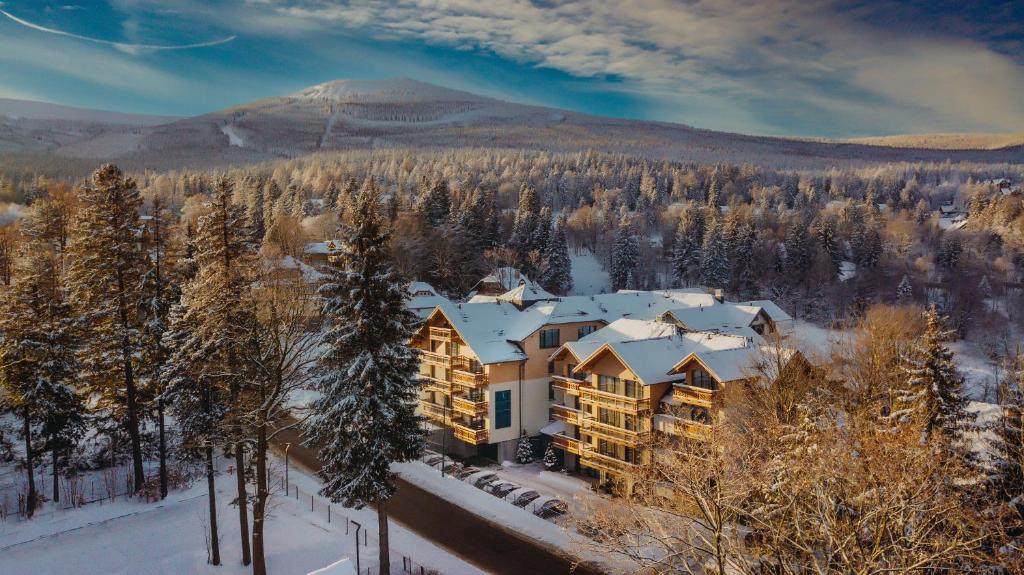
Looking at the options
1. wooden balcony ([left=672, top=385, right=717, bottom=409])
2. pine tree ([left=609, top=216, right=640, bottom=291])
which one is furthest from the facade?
pine tree ([left=609, top=216, right=640, bottom=291])

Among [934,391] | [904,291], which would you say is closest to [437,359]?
[934,391]

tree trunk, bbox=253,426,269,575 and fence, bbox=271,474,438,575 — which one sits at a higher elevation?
tree trunk, bbox=253,426,269,575

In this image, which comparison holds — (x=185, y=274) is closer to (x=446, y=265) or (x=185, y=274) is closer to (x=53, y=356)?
(x=53, y=356)

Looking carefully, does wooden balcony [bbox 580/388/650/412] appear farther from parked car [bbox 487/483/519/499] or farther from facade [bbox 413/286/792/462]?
parked car [bbox 487/483/519/499]

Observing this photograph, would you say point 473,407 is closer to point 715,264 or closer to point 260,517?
point 260,517

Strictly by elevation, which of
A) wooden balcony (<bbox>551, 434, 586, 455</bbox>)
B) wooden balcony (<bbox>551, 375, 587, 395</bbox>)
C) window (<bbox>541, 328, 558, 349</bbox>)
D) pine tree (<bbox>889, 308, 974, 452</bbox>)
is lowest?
wooden balcony (<bbox>551, 434, 586, 455</bbox>)
